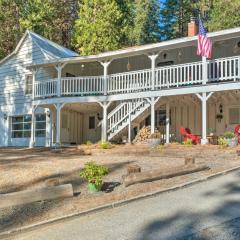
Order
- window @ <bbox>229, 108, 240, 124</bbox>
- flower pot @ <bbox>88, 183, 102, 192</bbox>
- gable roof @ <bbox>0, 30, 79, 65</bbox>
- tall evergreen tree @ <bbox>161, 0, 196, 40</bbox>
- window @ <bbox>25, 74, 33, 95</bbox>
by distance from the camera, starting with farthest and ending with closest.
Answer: tall evergreen tree @ <bbox>161, 0, 196, 40</bbox>
window @ <bbox>25, 74, 33, 95</bbox>
gable roof @ <bbox>0, 30, 79, 65</bbox>
window @ <bbox>229, 108, 240, 124</bbox>
flower pot @ <bbox>88, 183, 102, 192</bbox>

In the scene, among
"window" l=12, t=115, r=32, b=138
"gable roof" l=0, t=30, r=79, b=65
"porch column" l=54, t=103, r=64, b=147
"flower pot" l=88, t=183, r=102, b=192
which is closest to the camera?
"flower pot" l=88, t=183, r=102, b=192

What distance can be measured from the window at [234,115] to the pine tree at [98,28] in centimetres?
1849

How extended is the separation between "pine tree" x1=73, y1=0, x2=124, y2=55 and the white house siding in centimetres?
999

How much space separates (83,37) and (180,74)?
2063 cm

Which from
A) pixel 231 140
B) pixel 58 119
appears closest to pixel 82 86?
pixel 58 119

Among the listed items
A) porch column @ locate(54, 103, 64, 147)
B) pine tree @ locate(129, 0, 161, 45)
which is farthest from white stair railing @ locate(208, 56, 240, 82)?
pine tree @ locate(129, 0, 161, 45)

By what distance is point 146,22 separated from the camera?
149 feet

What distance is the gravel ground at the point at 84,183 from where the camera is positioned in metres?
10.2

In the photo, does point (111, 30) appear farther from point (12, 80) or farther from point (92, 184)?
point (92, 184)

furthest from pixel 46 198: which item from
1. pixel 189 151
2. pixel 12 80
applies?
pixel 12 80

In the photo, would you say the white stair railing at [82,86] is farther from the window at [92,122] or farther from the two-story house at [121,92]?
the window at [92,122]

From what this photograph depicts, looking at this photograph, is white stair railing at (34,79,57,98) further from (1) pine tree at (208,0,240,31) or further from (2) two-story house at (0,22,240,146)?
(1) pine tree at (208,0,240,31)

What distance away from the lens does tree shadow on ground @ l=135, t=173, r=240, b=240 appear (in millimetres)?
7984

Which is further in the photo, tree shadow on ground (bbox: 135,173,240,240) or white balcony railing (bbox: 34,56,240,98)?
white balcony railing (bbox: 34,56,240,98)
